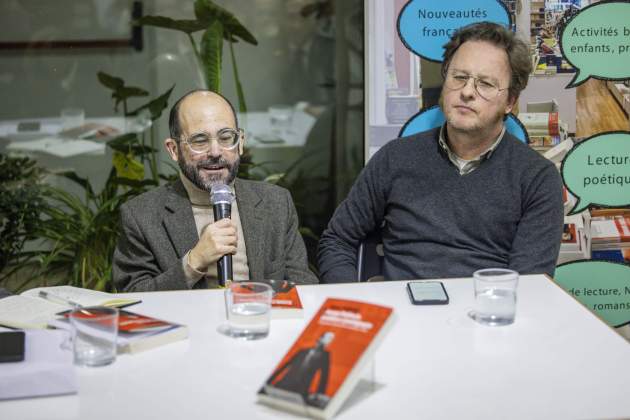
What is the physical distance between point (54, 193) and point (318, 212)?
4.55 feet

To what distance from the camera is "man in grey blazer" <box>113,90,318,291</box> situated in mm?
2389

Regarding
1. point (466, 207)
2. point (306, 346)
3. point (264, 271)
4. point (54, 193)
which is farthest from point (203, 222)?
point (54, 193)

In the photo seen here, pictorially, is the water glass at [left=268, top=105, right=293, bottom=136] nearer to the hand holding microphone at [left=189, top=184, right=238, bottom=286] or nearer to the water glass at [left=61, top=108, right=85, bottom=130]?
the water glass at [left=61, top=108, right=85, bottom=130]

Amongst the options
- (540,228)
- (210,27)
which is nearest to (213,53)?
(210,27)

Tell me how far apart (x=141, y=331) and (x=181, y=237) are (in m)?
0.77

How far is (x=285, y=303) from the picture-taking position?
1.84m

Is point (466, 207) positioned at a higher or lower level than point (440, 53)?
lower

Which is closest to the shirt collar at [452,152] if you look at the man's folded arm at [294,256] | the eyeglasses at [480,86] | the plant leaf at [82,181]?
the eyeglasses at [480,86]

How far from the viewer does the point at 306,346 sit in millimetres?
1408

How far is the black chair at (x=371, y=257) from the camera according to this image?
274 cm

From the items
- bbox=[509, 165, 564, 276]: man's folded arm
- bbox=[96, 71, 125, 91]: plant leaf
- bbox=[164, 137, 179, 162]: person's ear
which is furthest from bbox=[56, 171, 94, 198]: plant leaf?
bbox=[509, 165, 564, 276]: man's folded arm

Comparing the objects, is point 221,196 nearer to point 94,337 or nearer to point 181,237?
point 181,237

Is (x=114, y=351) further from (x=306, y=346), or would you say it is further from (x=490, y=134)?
(x=490, y=134)

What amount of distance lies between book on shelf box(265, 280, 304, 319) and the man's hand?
24 cm
